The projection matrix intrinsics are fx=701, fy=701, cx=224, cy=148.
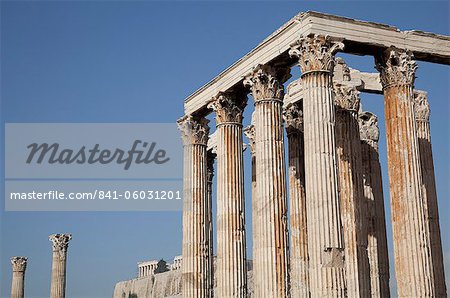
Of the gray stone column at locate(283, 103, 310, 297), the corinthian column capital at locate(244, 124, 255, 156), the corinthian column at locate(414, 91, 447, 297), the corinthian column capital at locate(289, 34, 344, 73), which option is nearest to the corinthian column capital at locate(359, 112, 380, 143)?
the corinthian column at locate(414, 91, 447, 297)

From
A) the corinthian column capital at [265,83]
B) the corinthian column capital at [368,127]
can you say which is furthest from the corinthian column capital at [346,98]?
the corinthian column capital at [265,83]

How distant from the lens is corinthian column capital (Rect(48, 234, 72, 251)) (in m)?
47.4

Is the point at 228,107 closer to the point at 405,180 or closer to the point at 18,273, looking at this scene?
the point at 405,180

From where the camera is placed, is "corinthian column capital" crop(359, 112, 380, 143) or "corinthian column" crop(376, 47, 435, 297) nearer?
"corinthian column" crop(376, 47, 435, 297)

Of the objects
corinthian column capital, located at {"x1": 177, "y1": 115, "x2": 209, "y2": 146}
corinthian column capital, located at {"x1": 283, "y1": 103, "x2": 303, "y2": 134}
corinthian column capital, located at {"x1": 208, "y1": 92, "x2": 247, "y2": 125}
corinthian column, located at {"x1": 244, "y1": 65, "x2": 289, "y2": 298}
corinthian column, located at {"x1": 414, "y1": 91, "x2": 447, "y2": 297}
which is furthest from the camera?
corinthian column capital, located at {"x1": 177, "y1": 115, "x2": 209, "y2": 146}

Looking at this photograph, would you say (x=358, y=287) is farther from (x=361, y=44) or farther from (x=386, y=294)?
(x=361, y=44)

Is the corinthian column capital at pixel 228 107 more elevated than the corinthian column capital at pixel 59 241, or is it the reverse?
the corinthian column capital at pixel 228 107

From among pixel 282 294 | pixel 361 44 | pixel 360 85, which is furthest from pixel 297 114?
pixel 282 294

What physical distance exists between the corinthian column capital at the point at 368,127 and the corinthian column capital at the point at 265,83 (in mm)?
7103

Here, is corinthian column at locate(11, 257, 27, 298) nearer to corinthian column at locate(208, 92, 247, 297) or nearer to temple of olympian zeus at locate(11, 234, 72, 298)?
temple of olympian zeus at locate(11, 234, 72, 298)

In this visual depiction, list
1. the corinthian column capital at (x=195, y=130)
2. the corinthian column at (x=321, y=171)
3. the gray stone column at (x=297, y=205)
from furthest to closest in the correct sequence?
the corinthian column capital at (x=195, y=130) < the gray stone column at (x=297, y=205) < the corinthian column at (x=321, y=171)

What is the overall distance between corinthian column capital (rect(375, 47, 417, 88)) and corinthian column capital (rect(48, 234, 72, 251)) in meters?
28.8

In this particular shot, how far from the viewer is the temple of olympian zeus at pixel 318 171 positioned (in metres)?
23.2

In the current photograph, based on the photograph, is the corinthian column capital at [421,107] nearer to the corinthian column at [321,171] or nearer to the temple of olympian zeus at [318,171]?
the temple of olympian zeus at [318,171]
